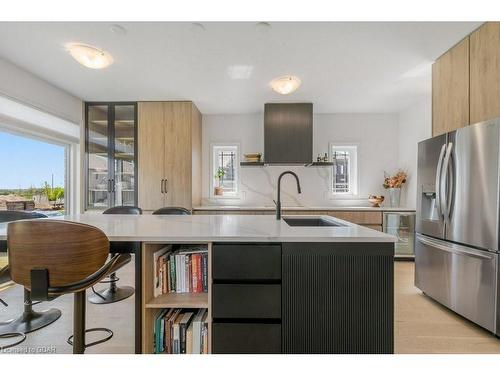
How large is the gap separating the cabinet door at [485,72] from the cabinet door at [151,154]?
3.62 metres

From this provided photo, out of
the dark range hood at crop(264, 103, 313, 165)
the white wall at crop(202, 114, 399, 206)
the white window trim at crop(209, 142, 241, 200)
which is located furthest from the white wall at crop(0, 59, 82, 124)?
the dark range hood at crop(264, 103, 313, 165)

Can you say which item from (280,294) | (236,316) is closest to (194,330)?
(236,316)

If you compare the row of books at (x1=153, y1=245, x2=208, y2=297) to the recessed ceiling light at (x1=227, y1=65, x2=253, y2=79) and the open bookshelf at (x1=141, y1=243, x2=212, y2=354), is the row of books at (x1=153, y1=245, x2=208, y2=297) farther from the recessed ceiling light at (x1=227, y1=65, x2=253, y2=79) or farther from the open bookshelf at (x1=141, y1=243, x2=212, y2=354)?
the recessed ceiling light at (x1=227, y1=65, x2=253, y2=79)

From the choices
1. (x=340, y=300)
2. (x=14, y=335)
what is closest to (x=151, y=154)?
(x=14, y=335)

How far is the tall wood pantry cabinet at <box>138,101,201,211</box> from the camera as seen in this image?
3.82 metres

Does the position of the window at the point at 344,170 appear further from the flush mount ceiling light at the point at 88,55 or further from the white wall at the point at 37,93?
the white wall at the point at 37,93

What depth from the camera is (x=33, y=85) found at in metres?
2.98

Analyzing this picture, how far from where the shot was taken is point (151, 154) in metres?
3.86

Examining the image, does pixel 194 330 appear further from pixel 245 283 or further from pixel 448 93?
pixel 448 93

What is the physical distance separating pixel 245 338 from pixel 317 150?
3.65 metres

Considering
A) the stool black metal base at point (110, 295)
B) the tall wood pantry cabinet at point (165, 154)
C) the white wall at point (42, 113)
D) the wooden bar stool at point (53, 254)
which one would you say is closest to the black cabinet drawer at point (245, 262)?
the wooden bar stool at point (53, 254)

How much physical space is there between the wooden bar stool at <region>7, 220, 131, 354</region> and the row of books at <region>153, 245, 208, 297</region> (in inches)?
13.7

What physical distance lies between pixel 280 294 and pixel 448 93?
8.43ft

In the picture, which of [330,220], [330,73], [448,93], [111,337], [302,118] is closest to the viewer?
[111,337]
